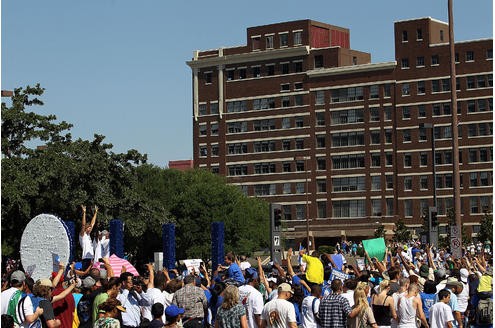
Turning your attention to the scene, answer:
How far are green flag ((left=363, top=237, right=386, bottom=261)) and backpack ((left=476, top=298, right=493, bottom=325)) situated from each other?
7.06 meters

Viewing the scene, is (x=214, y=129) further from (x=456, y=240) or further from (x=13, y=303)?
(x=13, y=303)

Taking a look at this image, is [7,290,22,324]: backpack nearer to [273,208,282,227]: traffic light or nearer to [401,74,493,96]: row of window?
[273,208,282,227]: traffic light

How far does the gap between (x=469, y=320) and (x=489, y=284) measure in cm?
91

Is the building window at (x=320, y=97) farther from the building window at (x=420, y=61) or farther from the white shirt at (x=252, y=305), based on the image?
the white shirt at (x=252, y=305)

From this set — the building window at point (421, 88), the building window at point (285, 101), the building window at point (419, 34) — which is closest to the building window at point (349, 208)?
the building window at point (285, 101)

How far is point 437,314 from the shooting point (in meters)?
16.2

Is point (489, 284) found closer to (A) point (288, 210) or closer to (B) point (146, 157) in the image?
(B) point (146, 157)

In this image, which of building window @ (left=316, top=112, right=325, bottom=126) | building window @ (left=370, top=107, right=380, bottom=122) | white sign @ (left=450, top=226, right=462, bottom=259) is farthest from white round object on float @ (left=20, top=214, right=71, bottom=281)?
building window @ (left=316, top=112, right=325, bottom=126)

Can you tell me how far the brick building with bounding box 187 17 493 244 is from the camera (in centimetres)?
11694

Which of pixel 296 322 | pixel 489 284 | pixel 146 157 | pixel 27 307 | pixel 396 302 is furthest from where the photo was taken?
pixel 146 157

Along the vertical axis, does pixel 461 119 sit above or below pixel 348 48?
below

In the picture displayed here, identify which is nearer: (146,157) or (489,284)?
(489,284)

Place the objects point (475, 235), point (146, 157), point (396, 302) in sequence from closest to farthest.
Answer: point (396, 302), point (146, 157), point (475, 235)

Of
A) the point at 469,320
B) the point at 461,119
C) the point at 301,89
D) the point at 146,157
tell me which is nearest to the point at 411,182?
the point at 461,119
